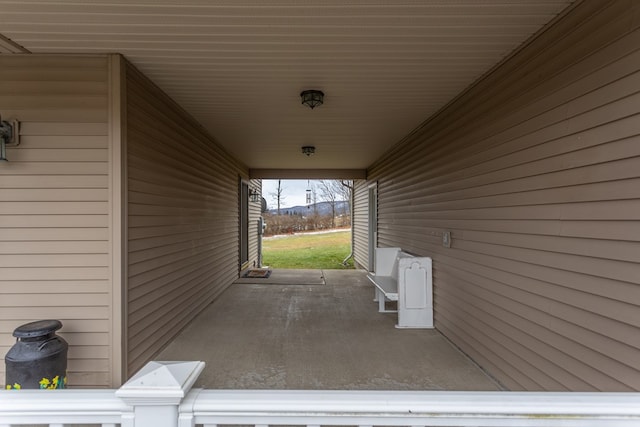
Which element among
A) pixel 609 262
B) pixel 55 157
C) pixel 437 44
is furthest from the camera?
pixel 55 157

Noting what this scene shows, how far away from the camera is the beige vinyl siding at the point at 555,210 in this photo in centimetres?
156

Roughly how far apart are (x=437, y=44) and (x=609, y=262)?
5.59 feet

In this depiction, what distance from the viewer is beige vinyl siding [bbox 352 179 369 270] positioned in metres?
8.88

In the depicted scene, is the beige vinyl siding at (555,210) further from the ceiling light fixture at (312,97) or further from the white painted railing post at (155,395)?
the white painted railing post at (155,395)

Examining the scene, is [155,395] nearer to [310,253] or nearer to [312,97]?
[312,97]

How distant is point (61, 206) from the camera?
8.11 feet

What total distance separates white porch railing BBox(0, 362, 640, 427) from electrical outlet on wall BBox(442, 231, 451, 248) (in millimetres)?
2513

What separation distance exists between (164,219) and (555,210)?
327 centimetres

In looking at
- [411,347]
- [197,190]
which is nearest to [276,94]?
[197,190]

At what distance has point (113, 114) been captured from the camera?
2.48 meters

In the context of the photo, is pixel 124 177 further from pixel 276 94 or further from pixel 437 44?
pixel 437 44

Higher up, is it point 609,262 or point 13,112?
point 13,112

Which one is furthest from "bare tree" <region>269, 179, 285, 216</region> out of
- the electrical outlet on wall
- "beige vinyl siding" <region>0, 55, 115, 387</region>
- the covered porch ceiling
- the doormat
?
"beige vinyl siding" <region>0, 55, 115, 387</region>

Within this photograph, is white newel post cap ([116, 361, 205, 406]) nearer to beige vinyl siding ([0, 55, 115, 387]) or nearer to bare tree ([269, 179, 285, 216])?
beige vinyl siding ([0, 55, 115, 387])
